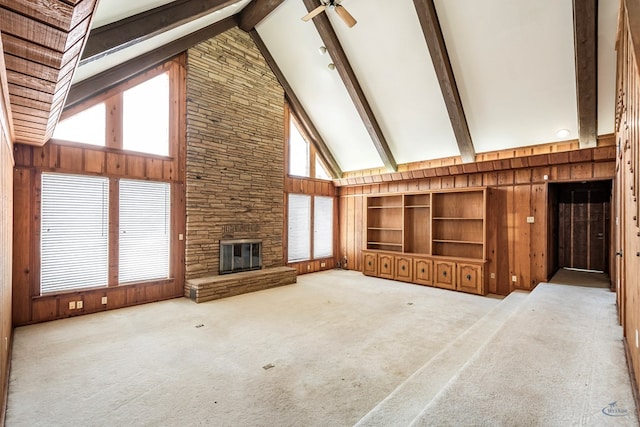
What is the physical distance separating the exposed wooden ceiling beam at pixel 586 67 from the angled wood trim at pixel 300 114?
17.8 ft

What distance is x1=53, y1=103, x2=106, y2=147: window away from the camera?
4531 mm

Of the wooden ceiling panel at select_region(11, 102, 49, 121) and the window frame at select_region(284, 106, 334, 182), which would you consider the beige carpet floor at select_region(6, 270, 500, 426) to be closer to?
the wooden ceiling panel at select_region(11, 102, 49, 121)

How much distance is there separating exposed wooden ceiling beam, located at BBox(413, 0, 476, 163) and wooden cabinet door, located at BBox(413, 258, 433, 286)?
239 cm

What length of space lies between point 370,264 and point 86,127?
646cm

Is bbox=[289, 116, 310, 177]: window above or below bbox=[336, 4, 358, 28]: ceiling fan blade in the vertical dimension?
below

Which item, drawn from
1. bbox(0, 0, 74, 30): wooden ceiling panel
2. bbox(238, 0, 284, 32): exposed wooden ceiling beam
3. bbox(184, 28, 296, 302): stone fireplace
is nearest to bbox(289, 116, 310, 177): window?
bbox(184, 28, 296, 302): stone fireplace

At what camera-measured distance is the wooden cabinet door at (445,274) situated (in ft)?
20.8

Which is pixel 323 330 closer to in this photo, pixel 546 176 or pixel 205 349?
pixel 205 349

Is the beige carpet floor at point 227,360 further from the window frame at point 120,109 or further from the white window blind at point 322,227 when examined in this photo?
the white window blind at point 322,227

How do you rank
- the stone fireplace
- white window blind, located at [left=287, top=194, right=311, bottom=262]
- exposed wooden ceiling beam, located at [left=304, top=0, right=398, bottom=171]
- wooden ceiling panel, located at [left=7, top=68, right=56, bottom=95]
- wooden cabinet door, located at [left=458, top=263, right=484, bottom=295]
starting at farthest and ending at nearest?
white window blind, located at [left=287, top=194, right=311, bottom=262] → wooden cabinet door, located at [left=458, top=263, right=484, bottom=295] → the stone fireplace → exposed wooden ceiling beam, located at [left=304, top=0, right=398, bottom=171] → wooden ceiling panel, located at [left=7, top=68, right=56, bottom=95]

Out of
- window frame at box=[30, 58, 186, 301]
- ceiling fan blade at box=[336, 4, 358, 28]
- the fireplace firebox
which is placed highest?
ceiling fan blade at box=[336, 4, 358, 28]

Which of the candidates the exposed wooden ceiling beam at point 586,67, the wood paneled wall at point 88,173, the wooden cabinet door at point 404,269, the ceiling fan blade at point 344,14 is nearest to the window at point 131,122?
the wood paneled wall at point 88,173

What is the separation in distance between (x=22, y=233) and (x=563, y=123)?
860 cm

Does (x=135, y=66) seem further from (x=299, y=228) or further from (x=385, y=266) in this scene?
(x=385, y=266)
